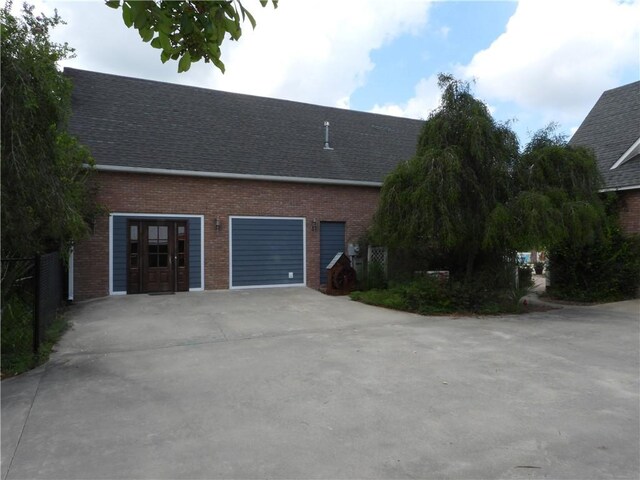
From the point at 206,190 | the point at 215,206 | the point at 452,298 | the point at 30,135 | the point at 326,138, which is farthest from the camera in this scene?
the point at 326,138

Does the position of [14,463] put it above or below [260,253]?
below

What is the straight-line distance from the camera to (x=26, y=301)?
759 cm

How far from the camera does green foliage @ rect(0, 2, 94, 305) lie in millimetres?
5426

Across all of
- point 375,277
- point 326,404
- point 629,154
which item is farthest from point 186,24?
point 629,154

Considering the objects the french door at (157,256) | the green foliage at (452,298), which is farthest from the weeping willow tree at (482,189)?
the french door at (157,256)

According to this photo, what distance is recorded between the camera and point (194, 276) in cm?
1277

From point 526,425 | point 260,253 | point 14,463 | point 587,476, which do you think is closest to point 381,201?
point 260,253

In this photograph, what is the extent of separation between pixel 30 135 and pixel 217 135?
8840 mm

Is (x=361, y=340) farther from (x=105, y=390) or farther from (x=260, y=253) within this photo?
(x=260, y=253)

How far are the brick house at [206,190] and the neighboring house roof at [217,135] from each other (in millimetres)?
44

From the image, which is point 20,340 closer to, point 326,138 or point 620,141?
point 326,138

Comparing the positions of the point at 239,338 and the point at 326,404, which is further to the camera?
the point at 239,338

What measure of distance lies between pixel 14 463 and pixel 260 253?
10390mm

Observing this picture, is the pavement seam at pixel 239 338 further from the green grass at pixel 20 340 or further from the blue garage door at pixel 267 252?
the blue garage door at pixel 267 252
